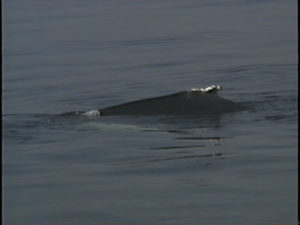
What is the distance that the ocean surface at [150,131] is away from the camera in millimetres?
7348

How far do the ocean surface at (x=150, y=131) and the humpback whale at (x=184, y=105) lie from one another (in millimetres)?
128

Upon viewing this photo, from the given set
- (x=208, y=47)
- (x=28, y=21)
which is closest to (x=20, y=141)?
(x=208, y=47)

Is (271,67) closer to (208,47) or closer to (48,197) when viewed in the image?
(208,47)

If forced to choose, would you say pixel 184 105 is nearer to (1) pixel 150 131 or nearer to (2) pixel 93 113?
(1) pixel 150 131

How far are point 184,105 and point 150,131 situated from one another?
63 cm

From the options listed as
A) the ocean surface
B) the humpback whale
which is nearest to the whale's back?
the humpback whale

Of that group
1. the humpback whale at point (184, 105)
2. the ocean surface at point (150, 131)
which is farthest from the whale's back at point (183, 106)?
the ocean surface at point (150, 131)

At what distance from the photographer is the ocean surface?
289 inches

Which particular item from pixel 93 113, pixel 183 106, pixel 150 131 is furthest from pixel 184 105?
pixel 93 113

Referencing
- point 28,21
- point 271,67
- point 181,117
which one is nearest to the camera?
point 181,117

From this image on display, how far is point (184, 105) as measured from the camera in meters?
10.4

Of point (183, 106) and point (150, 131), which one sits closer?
point (150, 131)

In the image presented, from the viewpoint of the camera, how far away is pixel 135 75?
45.8ft

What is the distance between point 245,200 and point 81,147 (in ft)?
7.84
